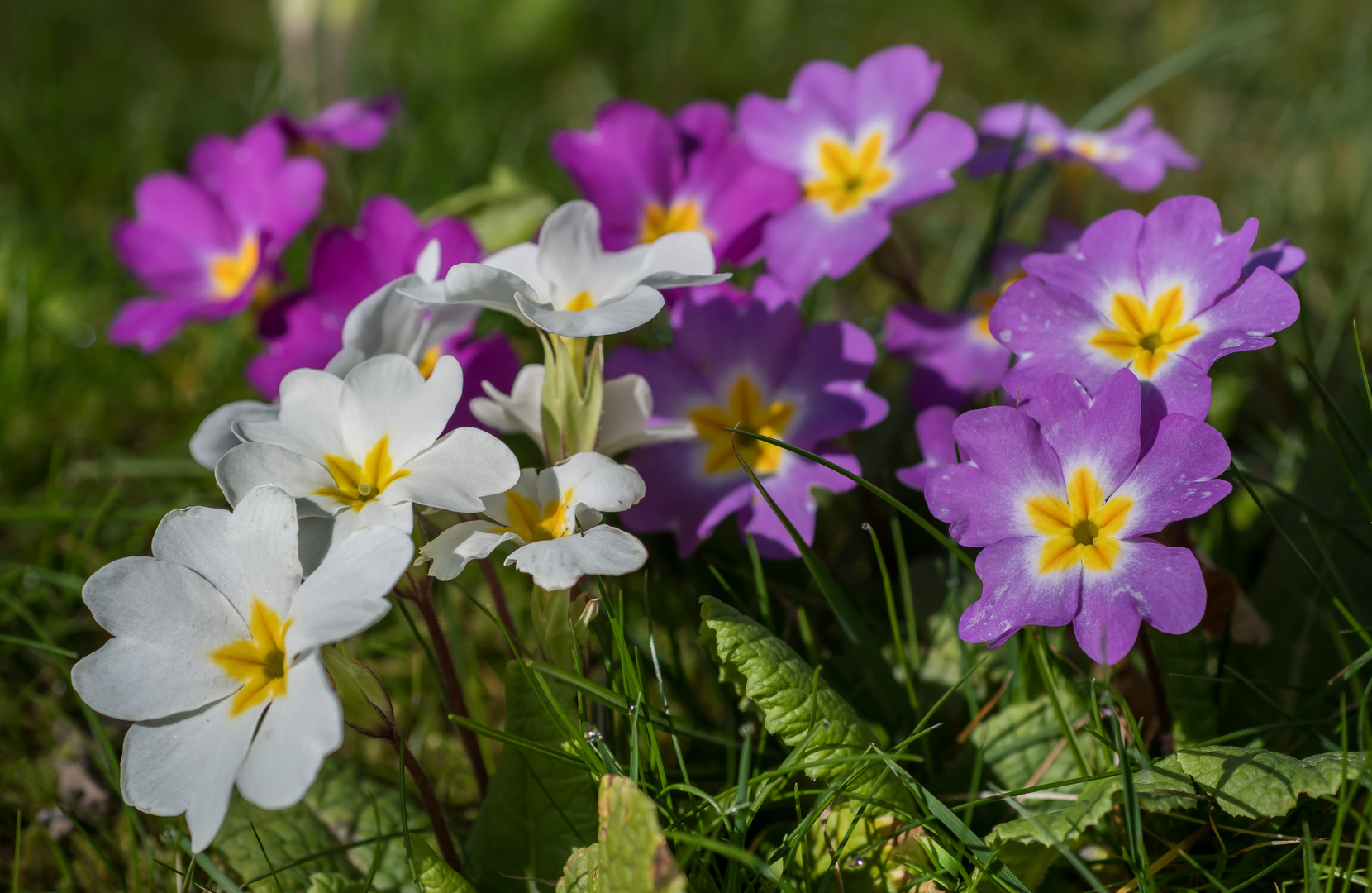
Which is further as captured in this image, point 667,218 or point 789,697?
point 667,218

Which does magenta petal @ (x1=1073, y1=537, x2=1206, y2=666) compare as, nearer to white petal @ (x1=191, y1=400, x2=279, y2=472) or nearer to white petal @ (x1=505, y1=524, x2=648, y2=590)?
white petal @ (x1=505, y1=524, x2=648, y2=590)

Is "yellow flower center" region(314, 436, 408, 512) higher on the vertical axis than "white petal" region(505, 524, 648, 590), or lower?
lower

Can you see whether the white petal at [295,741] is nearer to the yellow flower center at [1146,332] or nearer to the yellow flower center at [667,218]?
the yellow flower center at [1146,332]

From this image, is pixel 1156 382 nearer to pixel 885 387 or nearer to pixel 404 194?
pixel 885 387

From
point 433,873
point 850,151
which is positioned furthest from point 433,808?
point 850,151

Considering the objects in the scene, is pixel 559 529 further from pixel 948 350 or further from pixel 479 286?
pixel 948 350

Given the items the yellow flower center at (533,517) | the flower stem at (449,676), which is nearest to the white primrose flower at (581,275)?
the yellow flower center at (533,517)

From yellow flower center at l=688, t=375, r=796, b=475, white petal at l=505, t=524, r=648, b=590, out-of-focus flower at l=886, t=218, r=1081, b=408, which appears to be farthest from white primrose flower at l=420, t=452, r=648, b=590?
out-of-focus flower at l=886, t=218, r=1081, b=408
